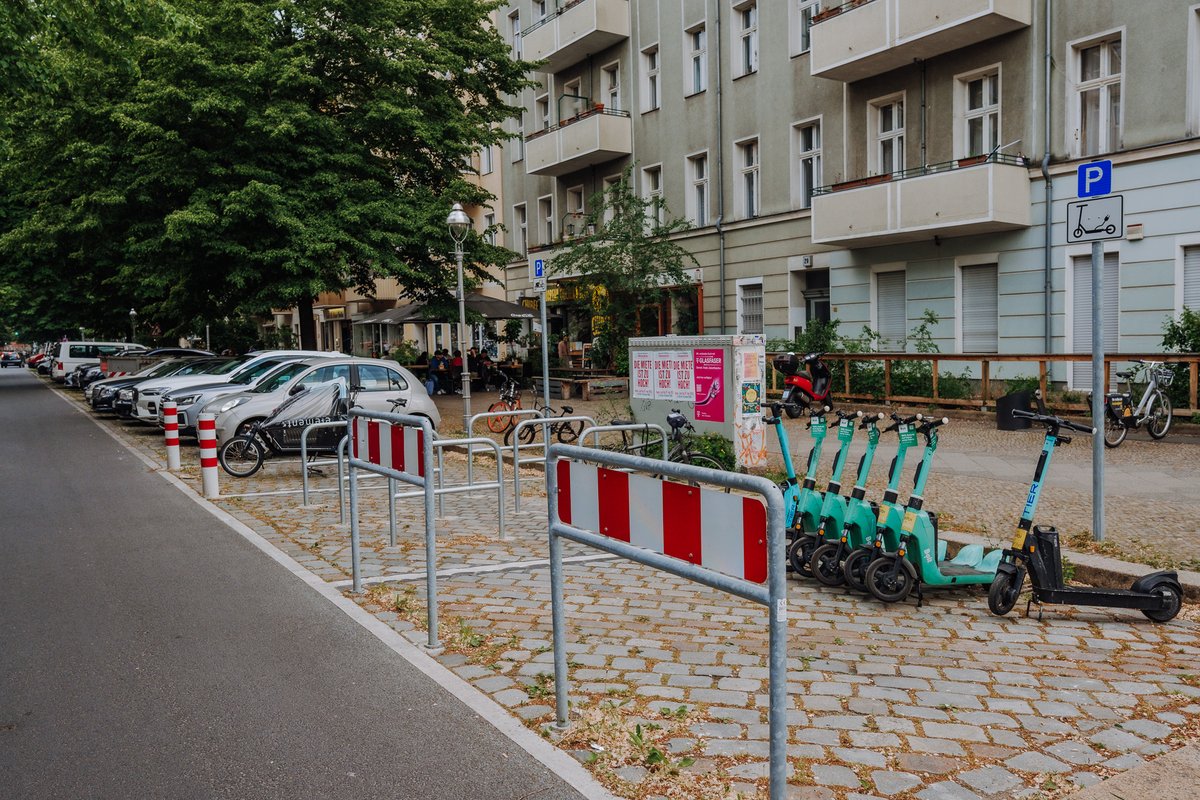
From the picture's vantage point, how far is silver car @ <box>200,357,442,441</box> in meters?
15.2

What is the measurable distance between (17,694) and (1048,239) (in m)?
18.4

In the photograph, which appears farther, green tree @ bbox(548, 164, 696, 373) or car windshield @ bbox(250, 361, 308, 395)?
green tree @ bbox(548, 164, 696, 373)

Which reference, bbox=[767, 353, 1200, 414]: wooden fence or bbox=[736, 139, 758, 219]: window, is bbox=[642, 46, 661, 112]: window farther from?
bbox=[767, 353, 1200, 414]: wooden fence

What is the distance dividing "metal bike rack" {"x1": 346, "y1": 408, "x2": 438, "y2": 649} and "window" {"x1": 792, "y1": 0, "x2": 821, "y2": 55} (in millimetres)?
20249

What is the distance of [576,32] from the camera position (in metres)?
31.0

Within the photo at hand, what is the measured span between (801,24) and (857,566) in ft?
67.8

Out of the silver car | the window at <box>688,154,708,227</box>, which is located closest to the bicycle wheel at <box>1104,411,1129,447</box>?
the silver car

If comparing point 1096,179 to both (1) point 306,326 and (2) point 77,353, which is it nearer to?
(1) point 306,326

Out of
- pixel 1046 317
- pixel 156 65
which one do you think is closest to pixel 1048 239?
pixel 1046 317

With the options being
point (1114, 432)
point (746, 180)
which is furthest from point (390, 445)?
point (746, 180)

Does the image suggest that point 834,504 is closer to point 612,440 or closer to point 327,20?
point 612,440

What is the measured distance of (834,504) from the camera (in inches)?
276

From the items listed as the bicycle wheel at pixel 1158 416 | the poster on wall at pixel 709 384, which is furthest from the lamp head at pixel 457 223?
the bicycle wheel at pixel 1158 416

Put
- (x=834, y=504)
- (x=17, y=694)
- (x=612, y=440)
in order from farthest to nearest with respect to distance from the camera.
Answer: (x=612, y=440) → (x=834, y=504) → (x=17, y=694)
